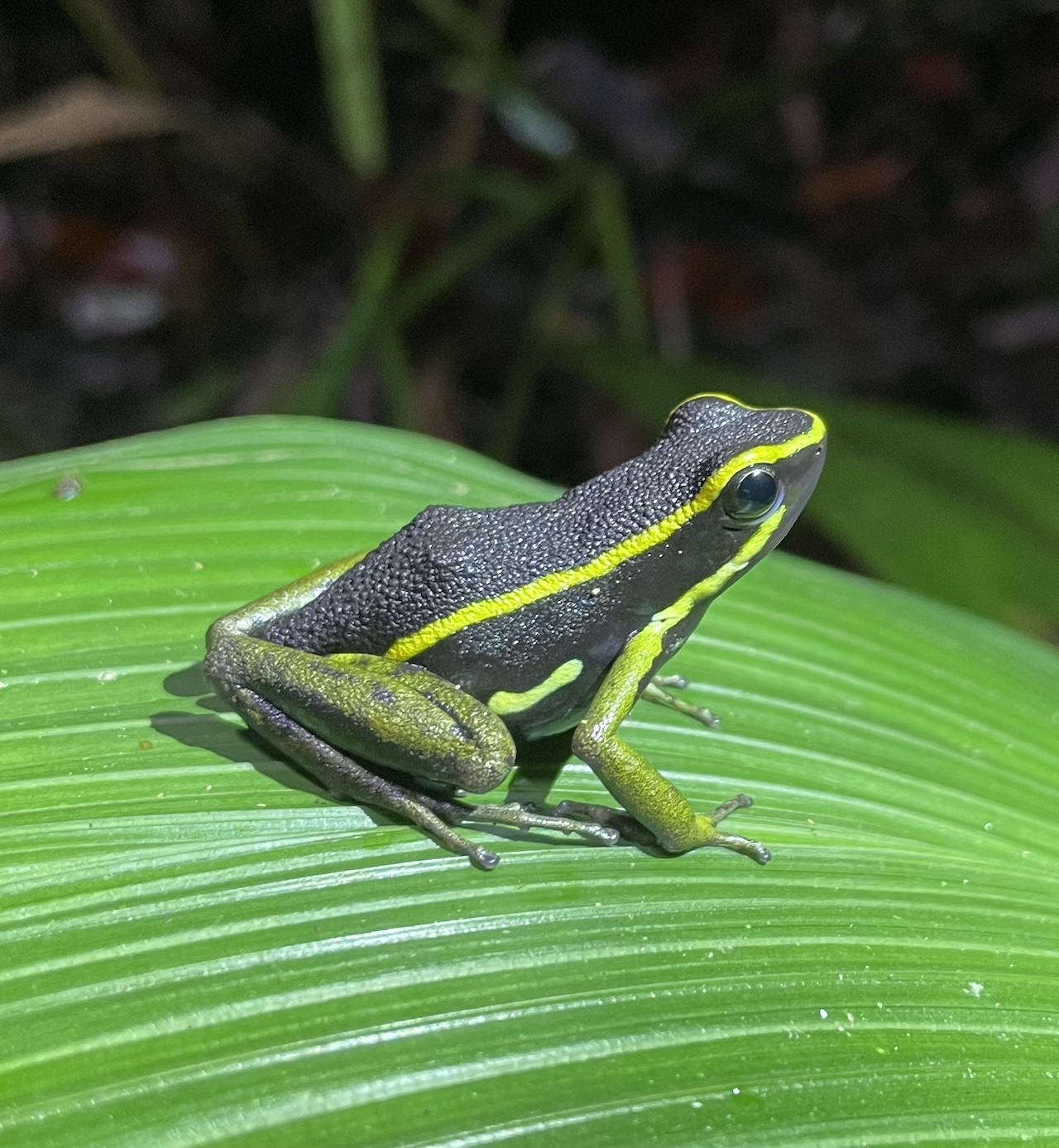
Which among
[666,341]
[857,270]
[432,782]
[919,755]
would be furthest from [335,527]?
[857,270]

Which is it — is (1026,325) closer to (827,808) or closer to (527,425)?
(527,425)

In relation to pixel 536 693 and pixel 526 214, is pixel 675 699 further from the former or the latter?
pixel 526 214

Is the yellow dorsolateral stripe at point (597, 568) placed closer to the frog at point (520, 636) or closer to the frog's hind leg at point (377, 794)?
the frog at point (520, 636)

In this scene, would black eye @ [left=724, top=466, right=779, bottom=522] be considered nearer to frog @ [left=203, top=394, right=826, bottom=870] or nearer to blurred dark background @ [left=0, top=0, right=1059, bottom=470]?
frog @ [left=203, top=394, right=826, bottom=870]

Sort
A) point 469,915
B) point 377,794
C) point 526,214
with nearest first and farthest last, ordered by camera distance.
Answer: point 469,915 < point 377,794 < point 526,214

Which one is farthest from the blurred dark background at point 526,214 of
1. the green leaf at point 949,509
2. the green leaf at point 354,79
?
the green leaf at point 949,509

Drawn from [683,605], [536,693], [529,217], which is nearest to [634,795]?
[536,693]
